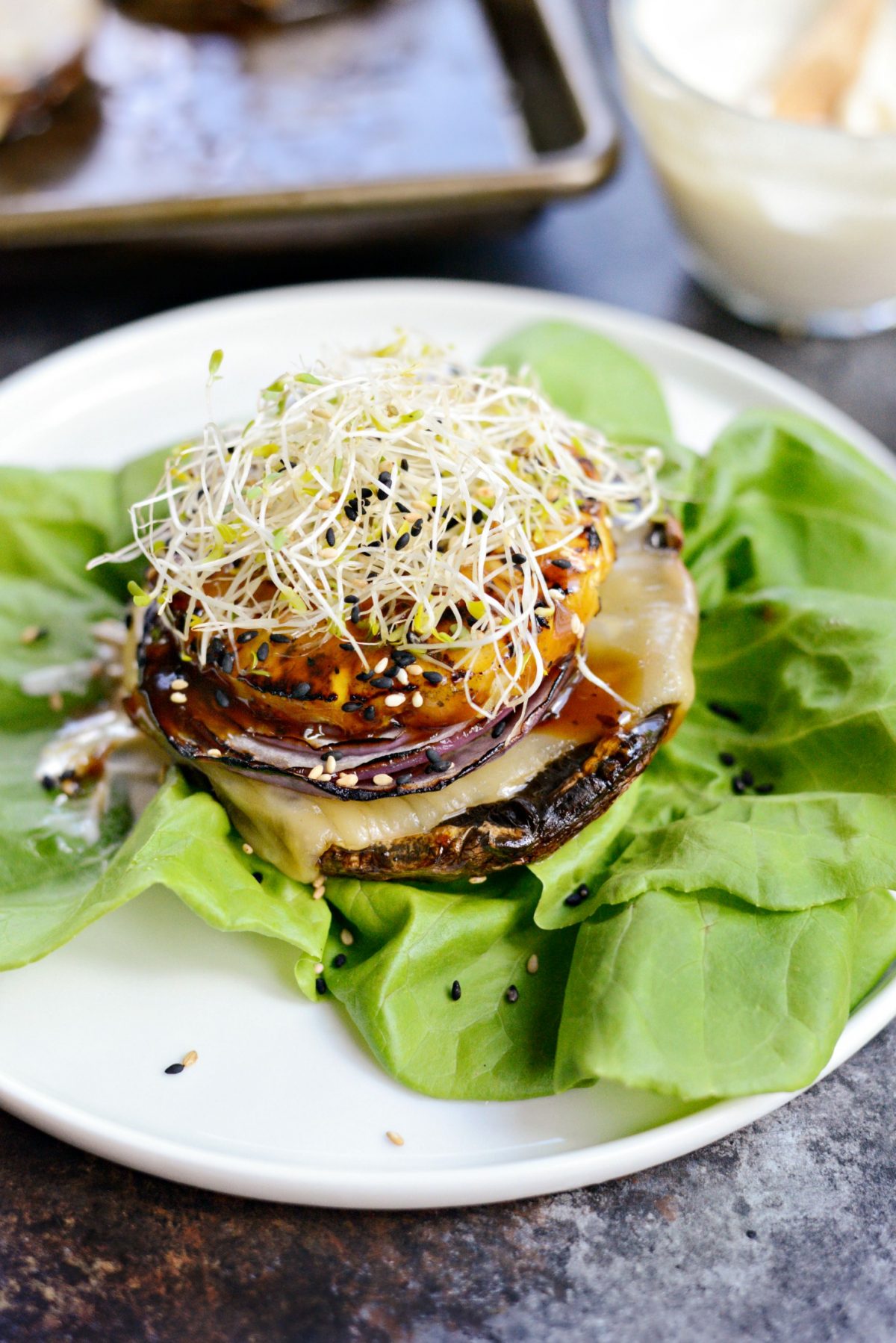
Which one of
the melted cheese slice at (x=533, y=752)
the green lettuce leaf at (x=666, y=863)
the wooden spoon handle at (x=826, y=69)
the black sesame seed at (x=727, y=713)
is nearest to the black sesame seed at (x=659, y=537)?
the melted cheese slice at (x=533, y=752)

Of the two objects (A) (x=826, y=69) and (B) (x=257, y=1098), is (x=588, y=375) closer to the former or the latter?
(A) (x=826, y=69)

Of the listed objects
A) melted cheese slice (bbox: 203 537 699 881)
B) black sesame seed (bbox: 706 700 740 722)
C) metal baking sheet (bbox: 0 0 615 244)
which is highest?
metal baking sheet (bbox: 0 0 615 244)

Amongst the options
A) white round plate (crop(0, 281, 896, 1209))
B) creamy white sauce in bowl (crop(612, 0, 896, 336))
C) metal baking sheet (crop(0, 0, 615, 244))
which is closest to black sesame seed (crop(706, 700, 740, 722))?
white round plate (crop(0, 281, 896, 1209))

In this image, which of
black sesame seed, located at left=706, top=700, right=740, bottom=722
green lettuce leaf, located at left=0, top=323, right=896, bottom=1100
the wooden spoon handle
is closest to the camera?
green lettuce leaf, located at left=0, top=323, right=896, bottom=1100

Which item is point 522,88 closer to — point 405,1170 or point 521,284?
point 521,284

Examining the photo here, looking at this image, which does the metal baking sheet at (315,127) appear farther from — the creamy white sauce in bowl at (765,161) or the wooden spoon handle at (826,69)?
the wooden spoon handle at (826,69)

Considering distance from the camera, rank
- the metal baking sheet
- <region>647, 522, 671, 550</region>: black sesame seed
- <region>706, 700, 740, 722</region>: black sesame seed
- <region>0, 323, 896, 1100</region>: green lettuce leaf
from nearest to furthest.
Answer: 1. <region>0, 323, 896, 1100</region>: green lettuce leaf
2. <region>647, 522, 671, 550</region>: black sesame seed
3. <region>706, 700, 740, 722</region>: black sesame seed
4. the metal baking sheet

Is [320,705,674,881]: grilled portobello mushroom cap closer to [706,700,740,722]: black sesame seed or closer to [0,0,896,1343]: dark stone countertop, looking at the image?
[706,700,740,722]: black sesame seed
